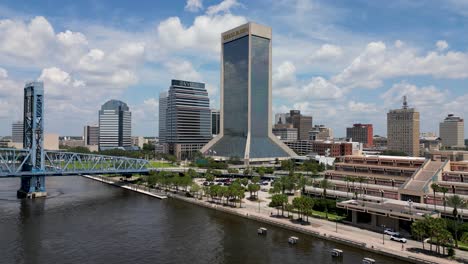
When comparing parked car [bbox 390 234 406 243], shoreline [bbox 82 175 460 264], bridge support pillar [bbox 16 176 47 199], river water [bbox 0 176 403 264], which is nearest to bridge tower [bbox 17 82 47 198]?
bridge support pillar [bbox 16 176 47 199]

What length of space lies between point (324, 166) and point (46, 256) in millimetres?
142153

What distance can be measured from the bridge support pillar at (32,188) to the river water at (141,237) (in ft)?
26.7

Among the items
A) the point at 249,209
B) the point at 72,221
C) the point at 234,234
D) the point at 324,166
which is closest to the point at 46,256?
the point at 72,221

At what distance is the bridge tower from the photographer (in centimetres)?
11500

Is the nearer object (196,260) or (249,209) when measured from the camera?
(196,260)

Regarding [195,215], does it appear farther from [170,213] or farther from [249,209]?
[249,209]

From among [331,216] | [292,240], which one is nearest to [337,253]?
[292,240]

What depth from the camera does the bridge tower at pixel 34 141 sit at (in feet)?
377

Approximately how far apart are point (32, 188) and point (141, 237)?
62.5m

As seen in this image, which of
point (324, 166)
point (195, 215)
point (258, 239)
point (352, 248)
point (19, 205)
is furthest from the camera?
point (324, 166)

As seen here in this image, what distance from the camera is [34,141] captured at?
380ft

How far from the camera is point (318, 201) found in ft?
298

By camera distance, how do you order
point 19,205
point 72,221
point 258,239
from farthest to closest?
1. point 19,205
2. point 72,221
3. point 258,239

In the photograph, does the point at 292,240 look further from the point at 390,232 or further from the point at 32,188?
the point at 32,188
